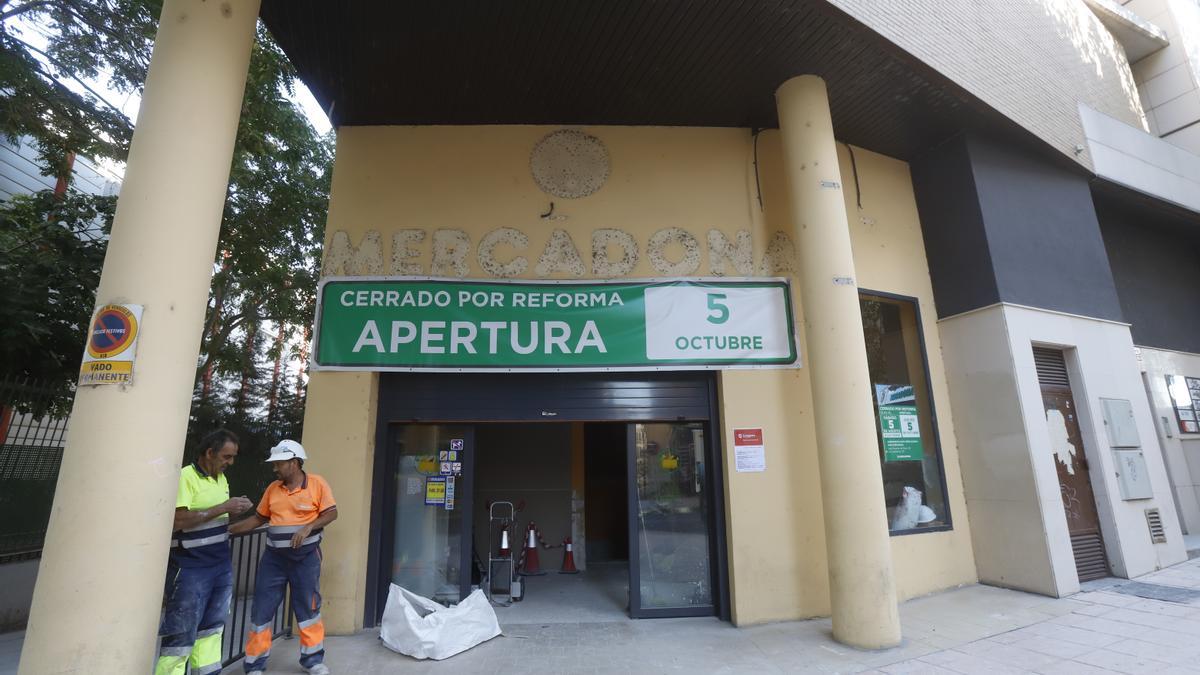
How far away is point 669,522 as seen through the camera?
19.6ft

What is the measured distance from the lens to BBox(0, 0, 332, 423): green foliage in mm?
6645

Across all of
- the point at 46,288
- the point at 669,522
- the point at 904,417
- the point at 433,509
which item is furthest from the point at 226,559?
the point at 904,417

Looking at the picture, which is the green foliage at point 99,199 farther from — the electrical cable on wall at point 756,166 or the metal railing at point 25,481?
the electrical cable on wall at point 756,166

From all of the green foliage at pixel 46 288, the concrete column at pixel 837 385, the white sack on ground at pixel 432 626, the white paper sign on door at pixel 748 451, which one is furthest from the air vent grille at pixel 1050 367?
the green foliage at pixel 46 288

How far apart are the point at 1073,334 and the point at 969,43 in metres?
3.87

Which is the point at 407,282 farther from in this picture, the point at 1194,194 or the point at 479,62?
the point at 1194,194

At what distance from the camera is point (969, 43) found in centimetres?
658

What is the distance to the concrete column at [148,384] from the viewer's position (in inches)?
115

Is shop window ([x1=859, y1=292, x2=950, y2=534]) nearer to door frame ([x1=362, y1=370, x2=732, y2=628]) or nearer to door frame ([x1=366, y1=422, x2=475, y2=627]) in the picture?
door frame ([x1=362, y1=370, x2=732, y2=628])

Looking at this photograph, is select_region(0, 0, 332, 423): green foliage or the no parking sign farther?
select_region(0, 0, 332, 423): green foliage

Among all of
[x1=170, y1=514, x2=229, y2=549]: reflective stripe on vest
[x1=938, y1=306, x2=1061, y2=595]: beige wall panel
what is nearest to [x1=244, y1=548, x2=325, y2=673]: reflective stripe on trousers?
[x1=170, y1=514, x2=229, y2=549]: reflective stripe on vest

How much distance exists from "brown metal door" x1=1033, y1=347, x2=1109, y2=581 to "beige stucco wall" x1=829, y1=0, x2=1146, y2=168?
3203 millimetres

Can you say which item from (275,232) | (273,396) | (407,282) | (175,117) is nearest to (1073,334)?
(407,282)

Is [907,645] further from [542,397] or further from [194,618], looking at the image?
[194,618]
